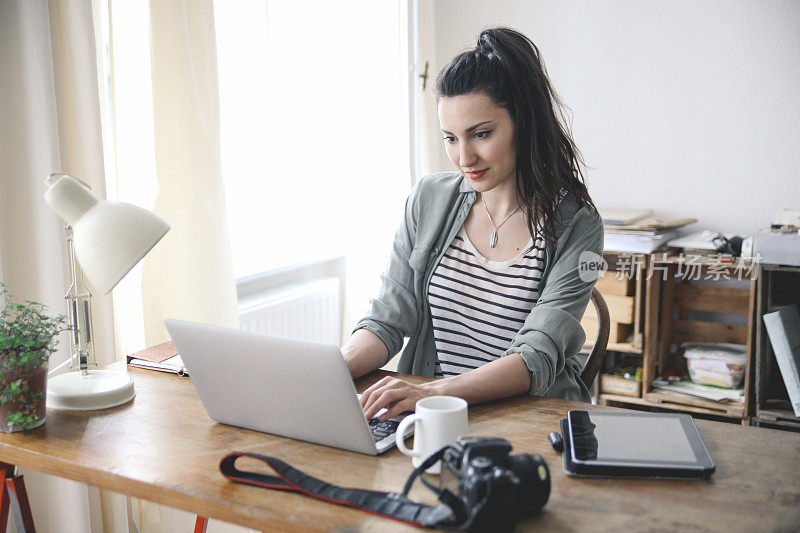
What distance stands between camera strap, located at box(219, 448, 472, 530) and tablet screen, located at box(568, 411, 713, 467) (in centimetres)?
23

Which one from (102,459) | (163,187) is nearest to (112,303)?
(163,187)

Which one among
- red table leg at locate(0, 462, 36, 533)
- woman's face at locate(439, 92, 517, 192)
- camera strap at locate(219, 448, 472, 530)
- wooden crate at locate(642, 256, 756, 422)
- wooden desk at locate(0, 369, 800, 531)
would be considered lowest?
wooden crate at locate(642, 256, 756, 422)

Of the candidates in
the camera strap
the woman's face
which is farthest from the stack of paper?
the camera strap

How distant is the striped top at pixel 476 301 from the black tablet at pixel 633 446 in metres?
0.44

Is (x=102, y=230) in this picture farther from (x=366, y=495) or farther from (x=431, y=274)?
(x=431, y=274)

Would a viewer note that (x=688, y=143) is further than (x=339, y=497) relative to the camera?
Yes

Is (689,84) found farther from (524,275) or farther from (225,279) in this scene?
(225,279)

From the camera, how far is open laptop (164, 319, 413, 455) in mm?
1014

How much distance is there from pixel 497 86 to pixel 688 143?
166cm

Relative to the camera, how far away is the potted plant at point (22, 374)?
3.66 feet

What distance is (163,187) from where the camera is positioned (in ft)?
6.16

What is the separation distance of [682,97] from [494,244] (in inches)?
64.5

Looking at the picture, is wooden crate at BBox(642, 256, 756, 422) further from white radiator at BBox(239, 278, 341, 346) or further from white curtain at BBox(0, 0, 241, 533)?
white curtain at BBox(0, 0, 241, 533)

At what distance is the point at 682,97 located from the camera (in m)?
2.91
